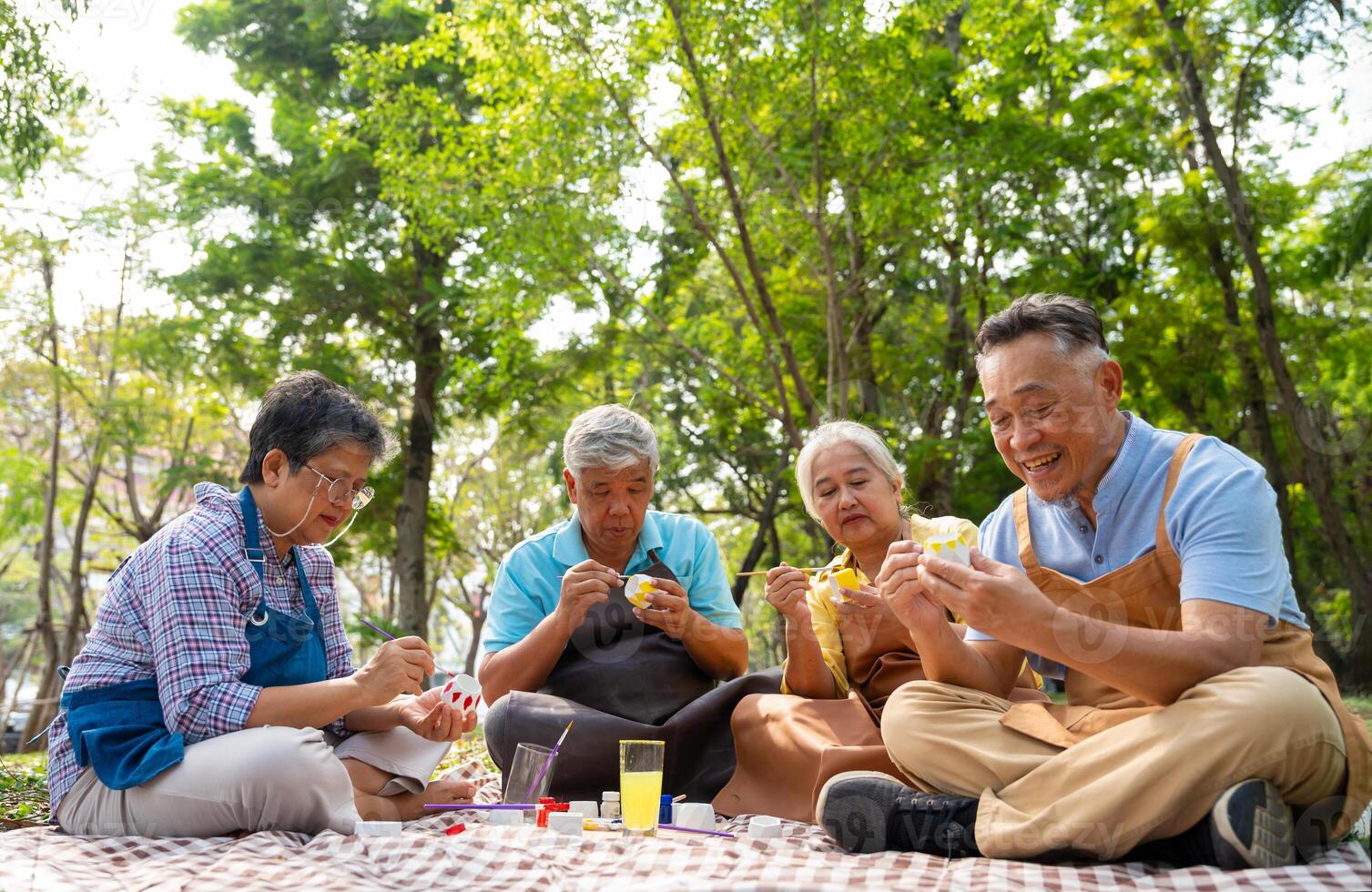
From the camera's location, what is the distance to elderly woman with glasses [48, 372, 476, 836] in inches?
127

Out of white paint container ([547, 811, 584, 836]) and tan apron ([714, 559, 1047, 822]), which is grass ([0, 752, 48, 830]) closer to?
white paint container ([547, 811, 584, 836])

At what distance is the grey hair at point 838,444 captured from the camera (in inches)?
171

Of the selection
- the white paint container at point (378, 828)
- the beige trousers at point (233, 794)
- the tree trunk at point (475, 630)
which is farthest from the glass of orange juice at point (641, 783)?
the tree trunk at point (475, 630)

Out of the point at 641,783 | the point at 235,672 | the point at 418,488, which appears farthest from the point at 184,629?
the point at 418,488

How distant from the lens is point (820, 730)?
12.8ft

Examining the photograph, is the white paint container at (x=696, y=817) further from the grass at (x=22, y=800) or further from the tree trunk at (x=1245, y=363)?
the tree trunk at (x=1245, y=363)

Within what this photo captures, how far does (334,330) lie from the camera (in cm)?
1523

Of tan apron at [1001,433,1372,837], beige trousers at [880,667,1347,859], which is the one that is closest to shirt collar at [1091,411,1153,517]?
tan apron at [1001,433,1372,837]

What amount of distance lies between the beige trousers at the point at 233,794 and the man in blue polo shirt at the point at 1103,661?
1478 millimetres

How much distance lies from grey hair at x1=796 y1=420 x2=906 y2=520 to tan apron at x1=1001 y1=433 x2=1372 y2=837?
112 cm

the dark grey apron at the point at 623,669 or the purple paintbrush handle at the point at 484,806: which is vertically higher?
the dark grey apron at the point at 623,669

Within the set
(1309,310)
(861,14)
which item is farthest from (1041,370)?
(1309,310)

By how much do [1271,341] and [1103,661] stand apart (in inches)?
366

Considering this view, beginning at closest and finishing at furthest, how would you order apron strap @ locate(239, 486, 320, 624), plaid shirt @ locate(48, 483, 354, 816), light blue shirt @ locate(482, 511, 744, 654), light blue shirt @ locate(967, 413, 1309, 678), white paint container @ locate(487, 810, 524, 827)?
1. light blue shirt @ locate(967, 413, 1309, 678)
2. plaid shirt @ locate(48, 483, 354, 816)
3. apron strap @ locate(239, 486, 320, 624)
4. white paint container @ locate(487, 810, 524, 827)
5. light blue shirt @ locate(482, 511, 744, 654)
